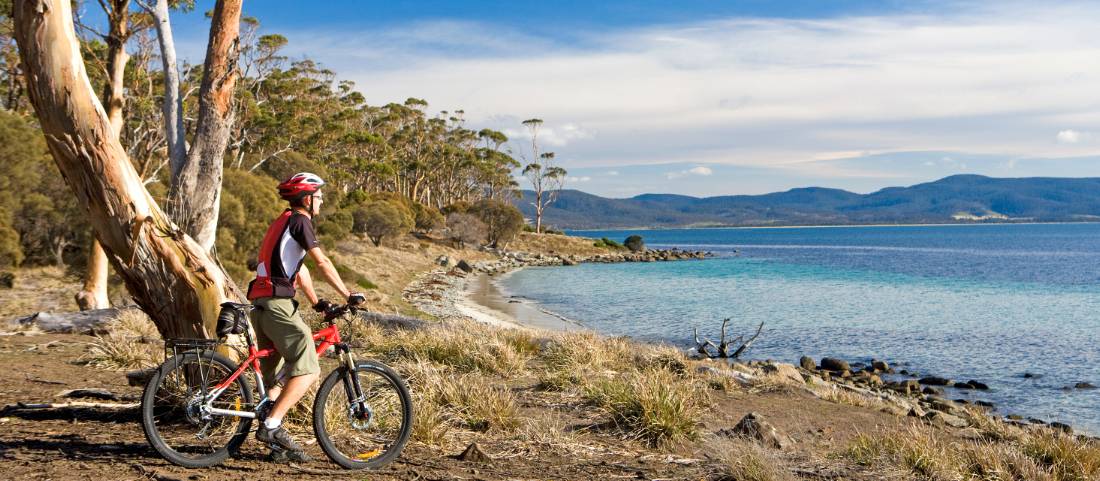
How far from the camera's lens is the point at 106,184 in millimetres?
5637

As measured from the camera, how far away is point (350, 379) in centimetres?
520

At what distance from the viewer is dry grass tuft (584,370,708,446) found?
24.0ft

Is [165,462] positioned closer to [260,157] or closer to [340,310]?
[340,310]

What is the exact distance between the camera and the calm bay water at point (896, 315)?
20656 mm

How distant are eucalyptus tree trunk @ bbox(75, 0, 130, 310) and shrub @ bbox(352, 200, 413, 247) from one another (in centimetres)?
3588

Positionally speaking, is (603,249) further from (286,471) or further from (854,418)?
(286,471)

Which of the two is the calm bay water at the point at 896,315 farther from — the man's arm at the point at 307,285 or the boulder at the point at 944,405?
the man's arm at the point at 307,285

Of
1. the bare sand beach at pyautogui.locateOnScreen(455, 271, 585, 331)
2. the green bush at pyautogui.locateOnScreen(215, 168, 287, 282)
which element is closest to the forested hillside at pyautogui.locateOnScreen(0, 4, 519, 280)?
the green bush at pyautogui.locateOnScreen(215, 168, 287, 282)

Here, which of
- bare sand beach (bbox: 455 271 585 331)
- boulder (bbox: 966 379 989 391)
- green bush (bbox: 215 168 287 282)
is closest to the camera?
boulder (bbox: 966 379 989 391)

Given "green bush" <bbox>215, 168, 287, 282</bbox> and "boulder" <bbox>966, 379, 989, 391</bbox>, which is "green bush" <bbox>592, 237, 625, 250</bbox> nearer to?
"green bush" <bbox>215, 168, 287, 282</bbox>

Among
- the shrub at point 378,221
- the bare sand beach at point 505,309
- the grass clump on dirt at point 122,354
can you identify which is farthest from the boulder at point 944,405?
the shrub at point 378,221

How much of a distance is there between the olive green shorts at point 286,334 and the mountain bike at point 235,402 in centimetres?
12

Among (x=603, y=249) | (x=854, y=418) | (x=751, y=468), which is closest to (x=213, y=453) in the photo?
(x=751, y=468)

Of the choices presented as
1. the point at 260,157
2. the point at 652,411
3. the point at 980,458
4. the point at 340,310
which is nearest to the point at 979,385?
the point at 980,458
